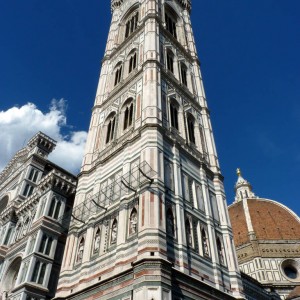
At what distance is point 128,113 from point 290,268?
41204 mm

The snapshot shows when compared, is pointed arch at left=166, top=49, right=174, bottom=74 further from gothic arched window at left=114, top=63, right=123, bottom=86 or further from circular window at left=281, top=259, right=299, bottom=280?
circular window at left=281, top=259, right=299, bottom=280

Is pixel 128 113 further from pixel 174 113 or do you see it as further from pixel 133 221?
pixel 133 221

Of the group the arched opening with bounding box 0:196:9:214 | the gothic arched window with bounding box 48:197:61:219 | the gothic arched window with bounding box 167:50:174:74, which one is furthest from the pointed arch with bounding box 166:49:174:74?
the arched opening with bounding box 0:196:9:214

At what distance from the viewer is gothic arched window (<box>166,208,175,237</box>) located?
15.2 m

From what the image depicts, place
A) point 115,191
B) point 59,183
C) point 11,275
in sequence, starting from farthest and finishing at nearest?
point 59,183
point 11,275
point 115,191

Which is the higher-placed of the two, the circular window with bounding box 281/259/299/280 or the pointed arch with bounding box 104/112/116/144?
the circular window with bounding box 281/259/299/280

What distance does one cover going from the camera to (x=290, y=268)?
50188 millimetres

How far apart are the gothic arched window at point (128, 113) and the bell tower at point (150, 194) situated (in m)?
0.09

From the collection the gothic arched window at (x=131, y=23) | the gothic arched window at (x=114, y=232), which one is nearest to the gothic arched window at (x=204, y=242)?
the gothic arched window at (x=114, y=232)

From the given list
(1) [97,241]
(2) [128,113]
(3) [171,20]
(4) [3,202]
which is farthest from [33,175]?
(3) [171,20]

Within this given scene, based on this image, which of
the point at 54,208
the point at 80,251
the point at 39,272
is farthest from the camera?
the point at 54,208

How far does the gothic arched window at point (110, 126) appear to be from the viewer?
22889 mm

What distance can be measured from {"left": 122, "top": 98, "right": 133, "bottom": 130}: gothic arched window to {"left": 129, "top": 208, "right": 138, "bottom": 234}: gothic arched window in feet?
24.3

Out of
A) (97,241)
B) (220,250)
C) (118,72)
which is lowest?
(97,241)
